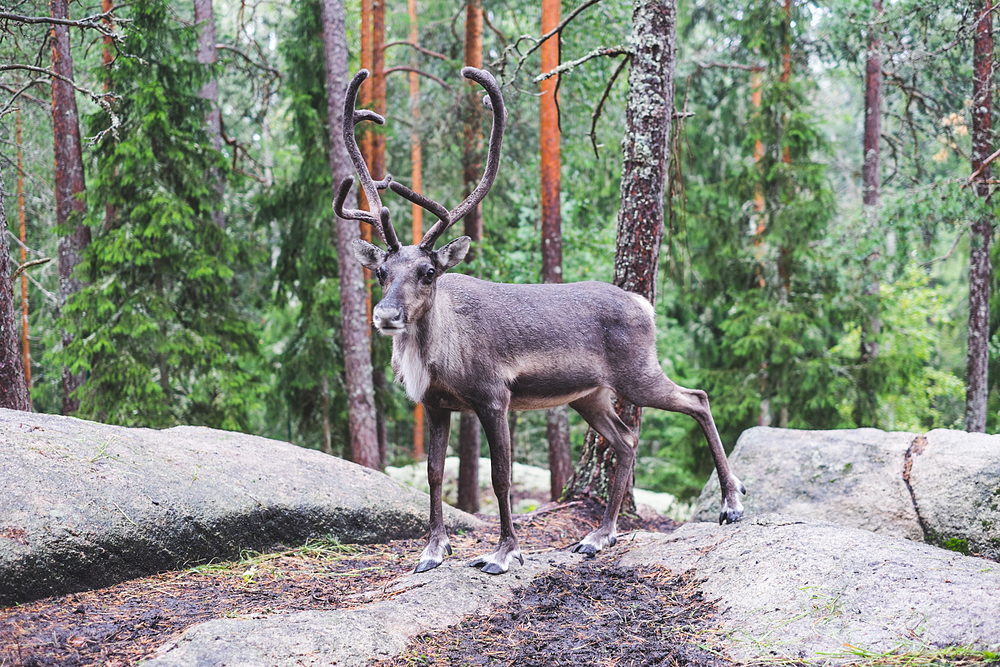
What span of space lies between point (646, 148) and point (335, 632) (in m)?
5.04

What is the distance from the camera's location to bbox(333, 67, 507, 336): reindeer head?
4.67 meters

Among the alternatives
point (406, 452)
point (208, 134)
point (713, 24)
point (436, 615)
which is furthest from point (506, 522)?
point (713, 24)

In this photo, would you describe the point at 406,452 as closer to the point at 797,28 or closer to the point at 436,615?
the point at 797,28

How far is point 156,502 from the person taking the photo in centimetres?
495

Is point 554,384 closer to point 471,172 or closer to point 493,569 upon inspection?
point 493,569

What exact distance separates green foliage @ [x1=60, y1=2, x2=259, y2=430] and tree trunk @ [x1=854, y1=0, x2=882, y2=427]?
10.3m

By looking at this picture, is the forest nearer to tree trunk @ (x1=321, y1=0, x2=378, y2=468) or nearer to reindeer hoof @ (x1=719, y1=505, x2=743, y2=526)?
tree trunk @ (x1=321, y1=0, x2=378, y2=468)

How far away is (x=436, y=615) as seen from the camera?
4.21 meters

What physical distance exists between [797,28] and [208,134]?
35.5ft

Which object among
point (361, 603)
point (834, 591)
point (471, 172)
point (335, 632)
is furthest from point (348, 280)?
point (834, 591)

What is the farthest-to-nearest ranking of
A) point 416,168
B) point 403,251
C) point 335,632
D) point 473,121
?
point 416,168, point 473,121, point 403,251, point 335,632

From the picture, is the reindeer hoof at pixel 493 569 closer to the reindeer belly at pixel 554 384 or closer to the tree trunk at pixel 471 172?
the reindeer belly at pixel 554 384

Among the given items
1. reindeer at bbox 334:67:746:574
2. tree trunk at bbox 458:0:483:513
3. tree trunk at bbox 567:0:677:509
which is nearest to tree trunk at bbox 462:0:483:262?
tree trunk at bbox 458:0:483:513

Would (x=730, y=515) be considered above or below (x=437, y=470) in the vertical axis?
below
